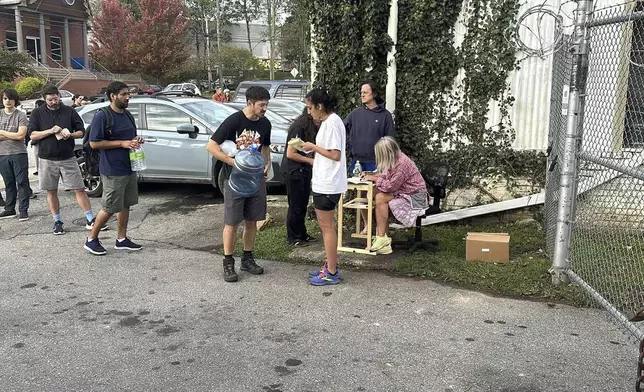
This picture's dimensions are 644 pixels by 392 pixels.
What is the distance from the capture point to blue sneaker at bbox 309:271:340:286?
17.0 ft

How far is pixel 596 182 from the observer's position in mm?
5648

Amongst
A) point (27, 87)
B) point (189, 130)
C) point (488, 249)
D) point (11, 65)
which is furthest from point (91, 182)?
point (11, 65)

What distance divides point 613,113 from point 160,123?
21.4ft

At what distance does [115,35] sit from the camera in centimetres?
4725

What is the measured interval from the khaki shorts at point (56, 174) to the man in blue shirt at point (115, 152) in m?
1.17

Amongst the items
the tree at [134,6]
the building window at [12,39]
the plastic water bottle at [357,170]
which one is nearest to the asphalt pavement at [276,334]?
the plastic water bottle at [357,170]

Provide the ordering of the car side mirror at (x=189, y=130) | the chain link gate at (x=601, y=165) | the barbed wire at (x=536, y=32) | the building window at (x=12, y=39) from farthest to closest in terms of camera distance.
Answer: the building window at (x=12, y=39) → the car side mirror at (x=189, y=130) → the barbed wire at (x=536, y=32) → the chain link gate at (x=601, y=165)

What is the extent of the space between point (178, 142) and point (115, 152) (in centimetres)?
287

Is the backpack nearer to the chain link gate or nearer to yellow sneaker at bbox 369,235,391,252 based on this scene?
yellow sneaker at bbox 369,235,391,252

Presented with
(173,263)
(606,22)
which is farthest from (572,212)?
(173,263)

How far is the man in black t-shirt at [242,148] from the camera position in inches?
204

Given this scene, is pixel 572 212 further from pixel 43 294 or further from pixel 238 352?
pixel 43 294

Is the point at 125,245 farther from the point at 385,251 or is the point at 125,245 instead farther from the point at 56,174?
the point at 385,251

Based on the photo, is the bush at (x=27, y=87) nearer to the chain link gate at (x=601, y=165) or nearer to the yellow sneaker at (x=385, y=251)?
the yellow sneaker at (x=385, y=251)
